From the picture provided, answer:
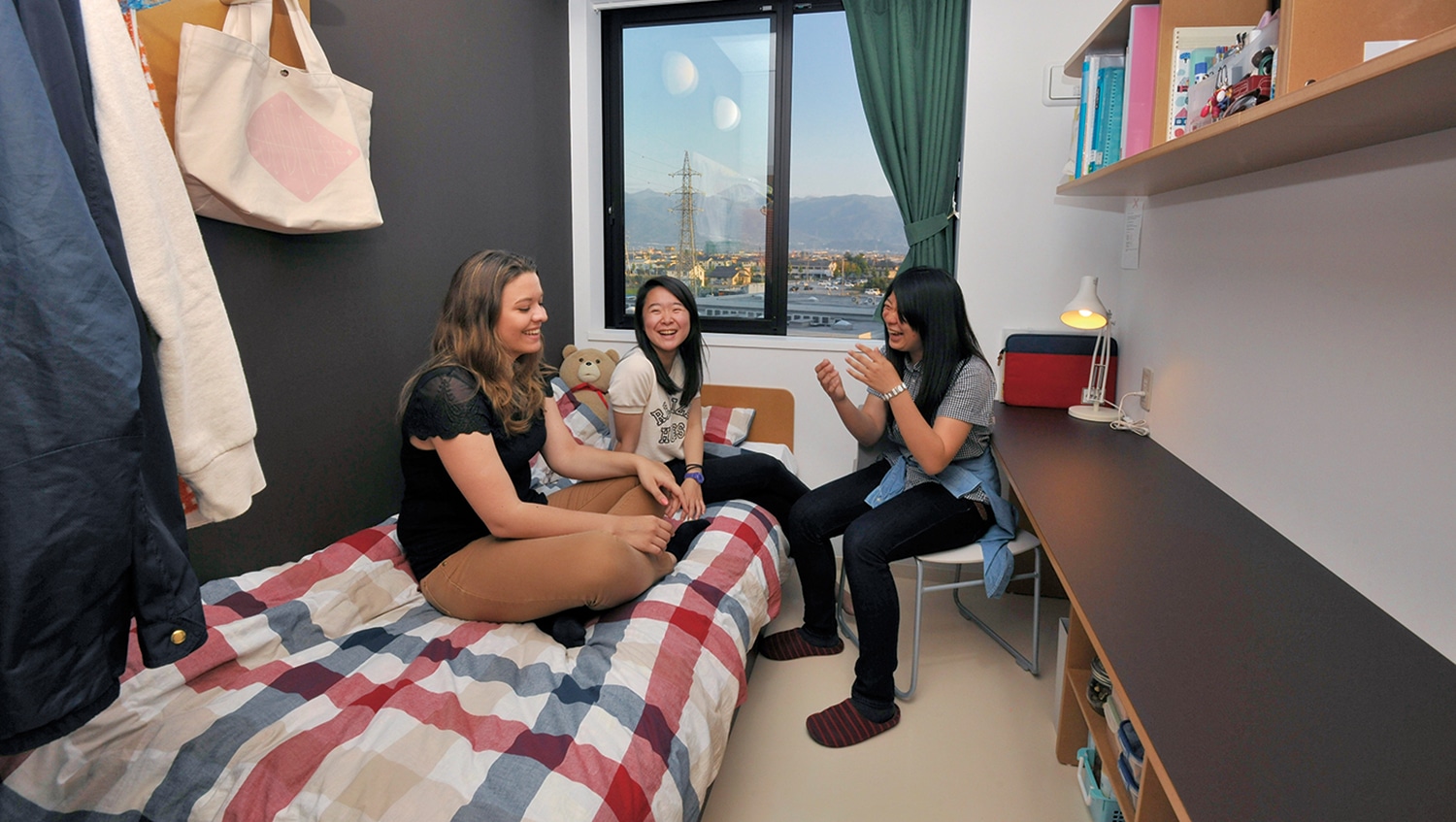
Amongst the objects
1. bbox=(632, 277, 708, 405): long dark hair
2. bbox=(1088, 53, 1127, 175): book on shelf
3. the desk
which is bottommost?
the desk

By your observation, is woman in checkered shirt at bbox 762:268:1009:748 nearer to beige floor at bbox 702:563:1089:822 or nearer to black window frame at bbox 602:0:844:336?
beige floor at bbox 702:563:1089:822

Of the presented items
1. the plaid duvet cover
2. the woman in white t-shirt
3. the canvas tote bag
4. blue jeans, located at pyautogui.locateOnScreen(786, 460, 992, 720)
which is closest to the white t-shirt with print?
the woman in white t-shirt

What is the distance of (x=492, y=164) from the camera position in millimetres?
2824

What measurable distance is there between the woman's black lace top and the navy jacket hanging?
83cm

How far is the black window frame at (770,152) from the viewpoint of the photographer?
10.9 feet

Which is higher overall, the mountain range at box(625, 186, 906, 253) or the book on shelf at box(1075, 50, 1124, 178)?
the book on shelf at box(1075, 50, 1124, 178)

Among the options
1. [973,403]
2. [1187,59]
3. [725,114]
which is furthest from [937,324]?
[725,114]

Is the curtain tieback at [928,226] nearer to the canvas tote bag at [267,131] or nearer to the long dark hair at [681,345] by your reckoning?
the long dark hair at [681,345]

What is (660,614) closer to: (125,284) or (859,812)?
(859,812)

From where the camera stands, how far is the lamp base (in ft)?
8.11

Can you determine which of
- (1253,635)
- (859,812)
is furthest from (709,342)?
(1253,635)

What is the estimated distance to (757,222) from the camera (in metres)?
3.46

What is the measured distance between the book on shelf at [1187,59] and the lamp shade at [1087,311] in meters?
0.93

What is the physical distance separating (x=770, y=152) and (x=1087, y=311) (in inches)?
61.1
